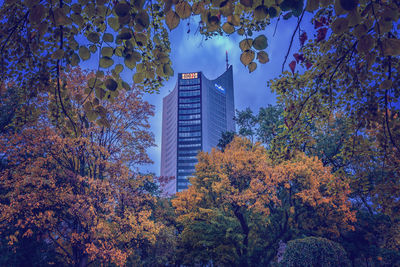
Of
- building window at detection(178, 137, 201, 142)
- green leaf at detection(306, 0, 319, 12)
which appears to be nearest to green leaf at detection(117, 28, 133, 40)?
green leaf at detection(306, 0, 319, 12)

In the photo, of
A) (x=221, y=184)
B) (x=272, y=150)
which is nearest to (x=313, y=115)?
(x=272, y=150)

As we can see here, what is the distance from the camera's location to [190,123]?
10656 cm

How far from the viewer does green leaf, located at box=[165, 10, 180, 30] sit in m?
1.66

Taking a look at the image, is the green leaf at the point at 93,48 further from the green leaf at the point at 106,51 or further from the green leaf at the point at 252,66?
the green leaf at the point at 252,66

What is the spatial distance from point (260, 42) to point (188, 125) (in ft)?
345

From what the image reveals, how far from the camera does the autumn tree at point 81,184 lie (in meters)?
8.35

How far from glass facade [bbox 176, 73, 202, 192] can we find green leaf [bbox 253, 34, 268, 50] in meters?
101

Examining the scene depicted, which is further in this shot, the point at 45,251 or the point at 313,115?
the point at 45,251

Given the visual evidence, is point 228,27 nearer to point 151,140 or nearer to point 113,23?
point 113,23

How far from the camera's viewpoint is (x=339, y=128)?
56.1 ft

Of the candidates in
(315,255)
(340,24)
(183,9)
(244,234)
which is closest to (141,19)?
(183,9)

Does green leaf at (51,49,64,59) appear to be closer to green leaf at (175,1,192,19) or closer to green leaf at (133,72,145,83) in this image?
green leaf at (133,72,145,83)

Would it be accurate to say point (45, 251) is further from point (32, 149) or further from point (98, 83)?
point (98, 83)

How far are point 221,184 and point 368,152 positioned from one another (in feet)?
25.2
